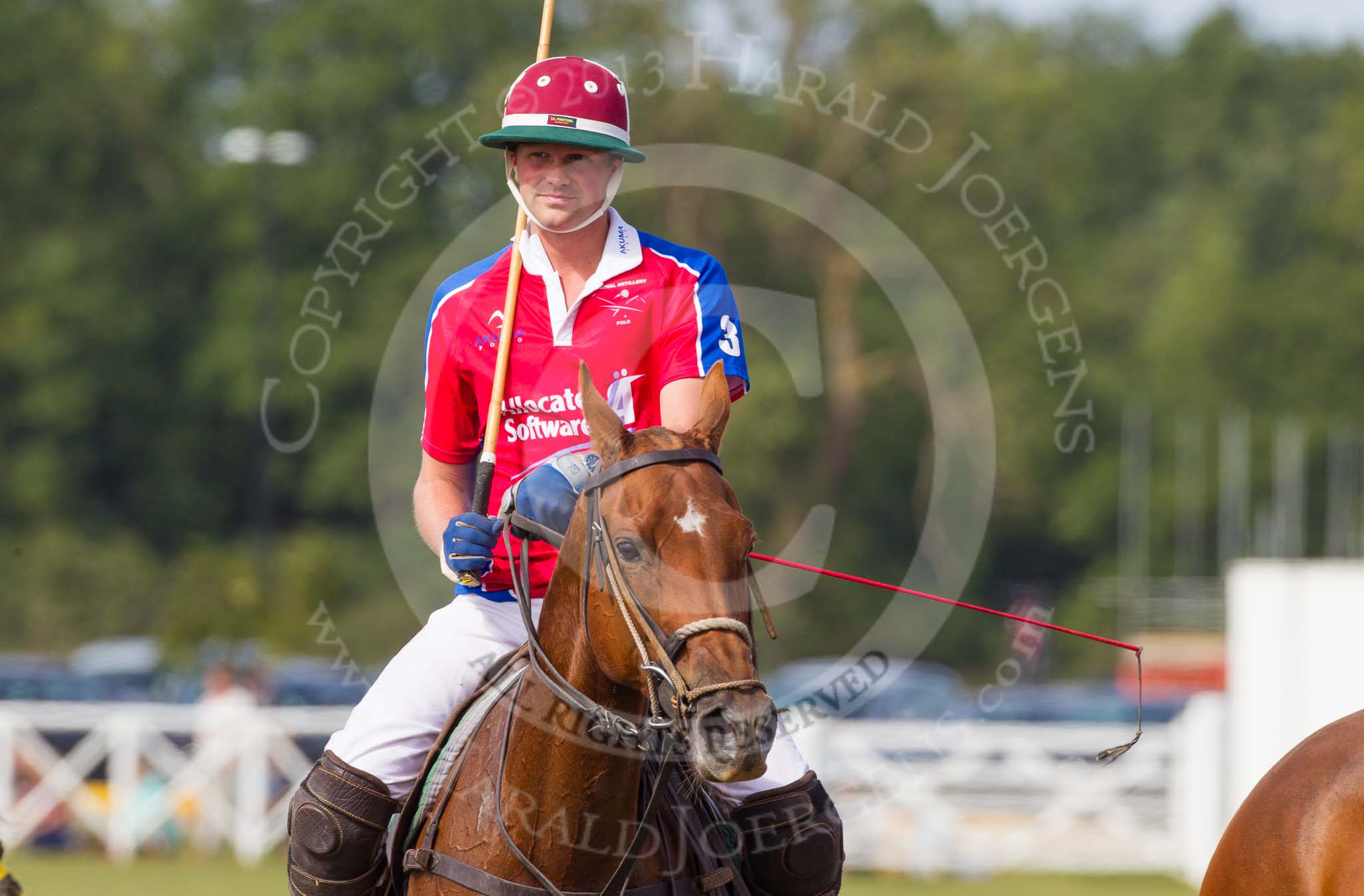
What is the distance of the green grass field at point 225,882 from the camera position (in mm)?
12914

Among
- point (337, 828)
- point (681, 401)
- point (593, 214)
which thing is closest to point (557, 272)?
Result: point (593, 214)

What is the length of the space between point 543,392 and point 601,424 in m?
0.80

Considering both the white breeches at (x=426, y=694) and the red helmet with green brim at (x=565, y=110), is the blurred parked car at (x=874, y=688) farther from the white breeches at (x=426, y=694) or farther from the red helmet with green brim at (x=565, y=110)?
the red helmet with green brim at (x=565, y=110)

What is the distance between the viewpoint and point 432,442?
494 centimetres

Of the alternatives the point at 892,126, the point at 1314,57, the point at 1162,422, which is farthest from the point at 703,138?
the point at 1314,57

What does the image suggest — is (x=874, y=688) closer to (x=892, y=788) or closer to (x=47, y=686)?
(x=892, y=788)

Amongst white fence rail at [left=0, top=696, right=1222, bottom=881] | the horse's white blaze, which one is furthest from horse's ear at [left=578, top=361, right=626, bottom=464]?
white fence rail at [left=0, top=696, right=1222, bottom=881]

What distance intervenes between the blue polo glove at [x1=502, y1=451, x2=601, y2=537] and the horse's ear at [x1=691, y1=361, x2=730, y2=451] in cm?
28

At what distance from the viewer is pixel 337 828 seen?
4.50 metres

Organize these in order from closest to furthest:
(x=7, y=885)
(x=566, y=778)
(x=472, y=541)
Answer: (x=566, y=778), (x=472, y=541), (x=7, y=885)

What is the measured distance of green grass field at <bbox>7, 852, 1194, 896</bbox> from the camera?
12914 millimetres

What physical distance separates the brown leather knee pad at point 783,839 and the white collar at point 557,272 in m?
1.35

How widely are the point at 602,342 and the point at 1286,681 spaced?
9.40m

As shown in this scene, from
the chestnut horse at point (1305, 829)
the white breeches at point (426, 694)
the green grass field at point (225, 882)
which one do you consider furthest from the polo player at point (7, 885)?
the green grass field at point (225, 882)
